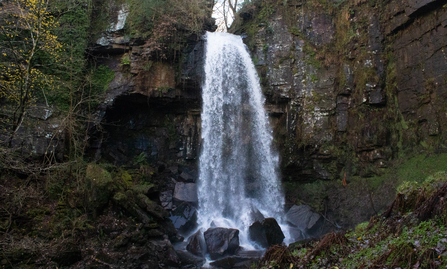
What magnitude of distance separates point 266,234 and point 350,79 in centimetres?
839

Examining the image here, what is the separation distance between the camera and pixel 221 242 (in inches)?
383

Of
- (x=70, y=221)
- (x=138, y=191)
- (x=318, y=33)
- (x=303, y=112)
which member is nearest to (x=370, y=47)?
(x=318, y=33)

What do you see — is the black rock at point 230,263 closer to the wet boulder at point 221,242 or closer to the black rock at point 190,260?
the black rock at point 190,260

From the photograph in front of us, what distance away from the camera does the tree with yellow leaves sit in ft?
25.6

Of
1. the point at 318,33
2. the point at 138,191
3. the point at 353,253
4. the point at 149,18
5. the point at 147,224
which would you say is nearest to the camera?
the point at 353,253

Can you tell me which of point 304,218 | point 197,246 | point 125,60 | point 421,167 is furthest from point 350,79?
point 125,60

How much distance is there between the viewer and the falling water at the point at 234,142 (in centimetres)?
1314

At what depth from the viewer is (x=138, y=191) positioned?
10828 millimetres

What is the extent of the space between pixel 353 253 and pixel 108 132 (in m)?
12.2

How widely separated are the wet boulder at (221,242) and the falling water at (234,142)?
2453 mm

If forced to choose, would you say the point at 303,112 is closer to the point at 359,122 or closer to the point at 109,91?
the point at 359,122

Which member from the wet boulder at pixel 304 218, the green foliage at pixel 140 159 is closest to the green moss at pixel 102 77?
the green foliage at pixel 140 159

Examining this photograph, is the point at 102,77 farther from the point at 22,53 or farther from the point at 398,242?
the point at 398,242

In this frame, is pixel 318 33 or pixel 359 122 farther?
pixel 318 33
